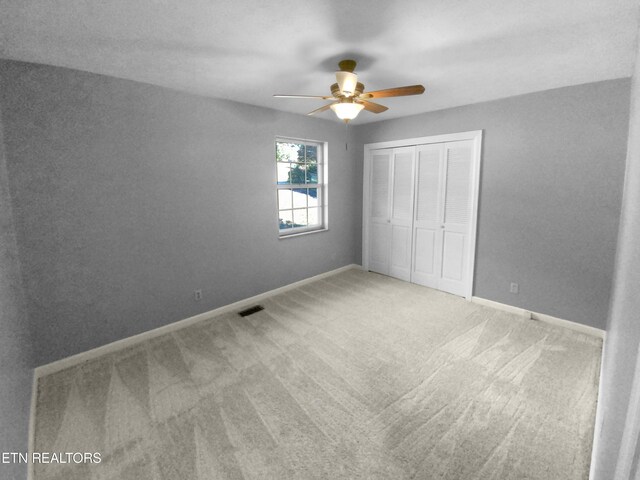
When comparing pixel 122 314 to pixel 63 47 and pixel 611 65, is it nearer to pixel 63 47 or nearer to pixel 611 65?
pixel 63 47

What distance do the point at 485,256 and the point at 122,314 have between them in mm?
3993

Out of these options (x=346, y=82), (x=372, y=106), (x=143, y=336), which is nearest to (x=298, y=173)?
(x=372, y=106)

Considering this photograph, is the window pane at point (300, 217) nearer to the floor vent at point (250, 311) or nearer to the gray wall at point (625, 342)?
the floor vent at point (250, 311)

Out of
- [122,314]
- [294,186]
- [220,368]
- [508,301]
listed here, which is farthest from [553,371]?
[122,314]

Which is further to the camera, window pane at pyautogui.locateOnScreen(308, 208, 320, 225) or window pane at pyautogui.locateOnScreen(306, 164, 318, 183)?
window pane at pyautogui.locateOnScreen(308, 208, 320, 225)

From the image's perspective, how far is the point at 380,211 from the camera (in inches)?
187

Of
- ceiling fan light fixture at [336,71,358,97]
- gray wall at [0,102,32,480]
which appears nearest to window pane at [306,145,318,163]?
ceiling fan light fixture at [336,71,358,97]

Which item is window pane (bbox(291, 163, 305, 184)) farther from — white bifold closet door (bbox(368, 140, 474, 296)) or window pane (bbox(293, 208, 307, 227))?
white bifold closet door (bbox(368, 140, 474, 296))

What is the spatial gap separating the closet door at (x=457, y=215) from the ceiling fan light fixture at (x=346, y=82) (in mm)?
2088

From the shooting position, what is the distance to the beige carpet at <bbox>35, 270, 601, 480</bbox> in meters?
1.63

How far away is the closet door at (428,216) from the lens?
3.95m

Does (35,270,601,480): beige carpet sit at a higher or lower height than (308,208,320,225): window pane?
lower

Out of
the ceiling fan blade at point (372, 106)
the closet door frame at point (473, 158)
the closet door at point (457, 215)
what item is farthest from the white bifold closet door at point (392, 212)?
the ceiling fan blade at point (372, 106)

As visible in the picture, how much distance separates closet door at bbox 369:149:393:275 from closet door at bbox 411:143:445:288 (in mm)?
495
